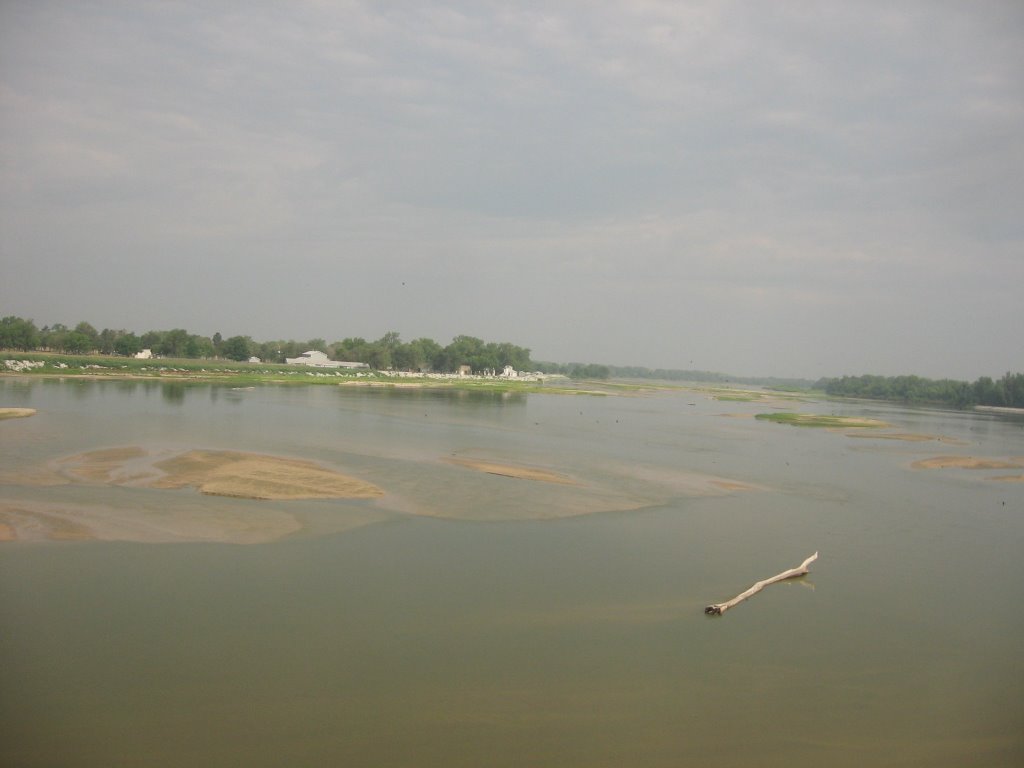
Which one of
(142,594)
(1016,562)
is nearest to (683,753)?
(142,594)

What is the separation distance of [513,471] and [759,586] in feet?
39.8

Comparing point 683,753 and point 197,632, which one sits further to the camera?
point 197,632

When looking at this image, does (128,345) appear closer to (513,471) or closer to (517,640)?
(513,471)

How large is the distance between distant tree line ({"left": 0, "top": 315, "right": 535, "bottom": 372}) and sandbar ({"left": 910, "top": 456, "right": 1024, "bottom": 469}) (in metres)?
97.7

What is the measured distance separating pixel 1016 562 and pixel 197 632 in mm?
18531

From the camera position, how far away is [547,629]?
411 inches

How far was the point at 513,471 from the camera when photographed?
23891 mm

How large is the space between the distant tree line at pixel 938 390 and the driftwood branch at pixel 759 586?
115705mm

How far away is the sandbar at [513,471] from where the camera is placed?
74.9ft

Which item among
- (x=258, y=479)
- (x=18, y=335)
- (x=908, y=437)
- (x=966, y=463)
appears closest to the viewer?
(x=258, y=479)

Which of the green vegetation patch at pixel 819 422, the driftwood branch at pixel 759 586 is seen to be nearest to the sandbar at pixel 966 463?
the green vegetation patch at pixel 819 422

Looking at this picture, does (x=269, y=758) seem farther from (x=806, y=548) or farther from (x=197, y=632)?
(x=806, y=548)

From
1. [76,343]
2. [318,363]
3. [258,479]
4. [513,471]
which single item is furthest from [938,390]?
[76,343]

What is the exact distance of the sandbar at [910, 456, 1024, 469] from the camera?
A: 3288cm
